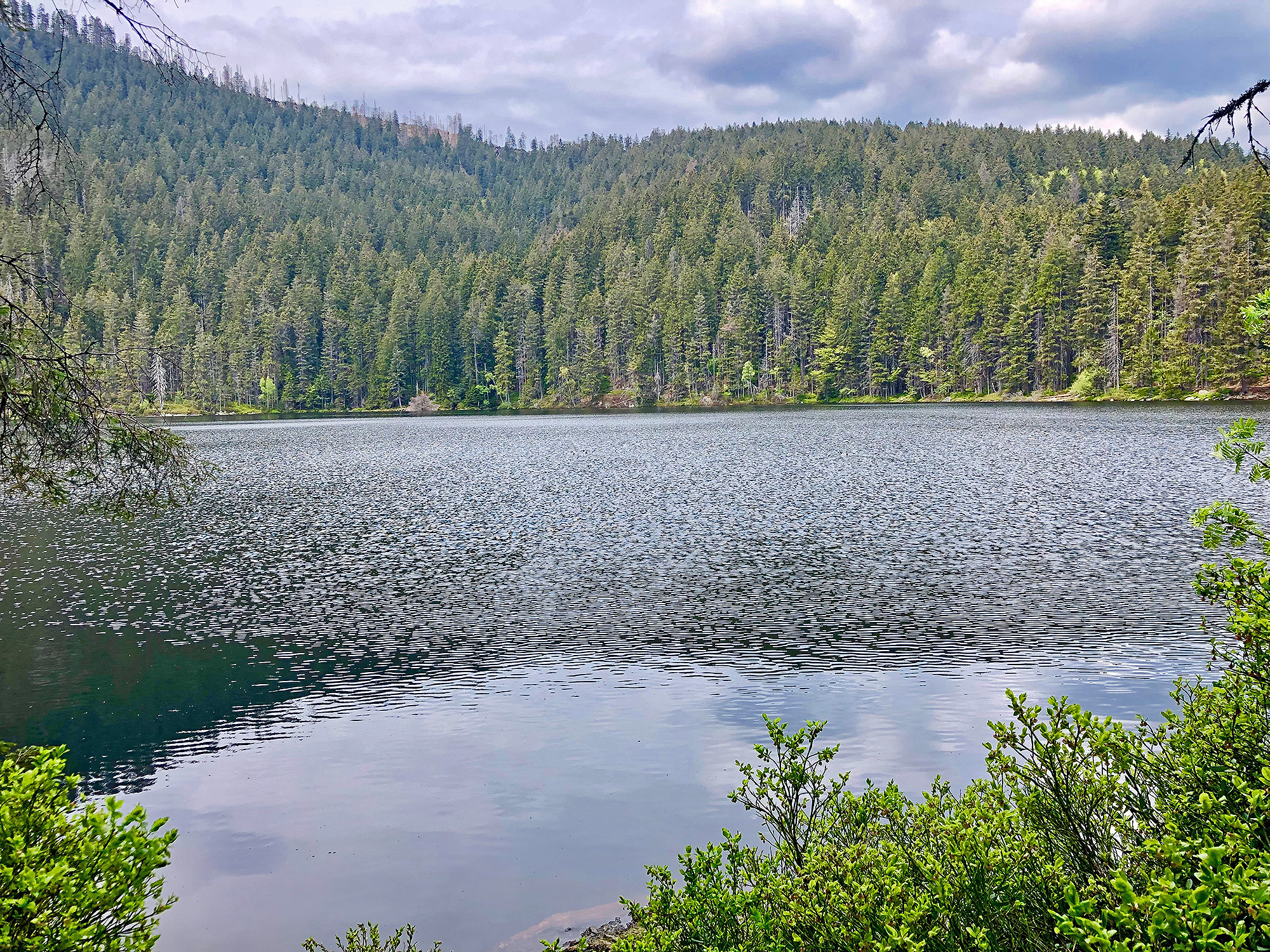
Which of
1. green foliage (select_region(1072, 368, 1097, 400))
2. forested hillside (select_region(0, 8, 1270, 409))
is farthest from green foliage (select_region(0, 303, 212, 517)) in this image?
green foliage (select_region(1072, 368, 1097, 400))

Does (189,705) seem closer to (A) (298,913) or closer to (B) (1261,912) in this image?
(A) (298,913)

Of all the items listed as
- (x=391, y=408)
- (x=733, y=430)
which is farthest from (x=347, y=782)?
(x=391, y=408)

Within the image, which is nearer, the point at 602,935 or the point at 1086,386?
the point at 602,935

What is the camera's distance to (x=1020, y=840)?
500 cm

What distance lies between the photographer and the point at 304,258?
18000 centimetres

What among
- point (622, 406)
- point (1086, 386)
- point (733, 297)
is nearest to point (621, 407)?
point (622, 406)

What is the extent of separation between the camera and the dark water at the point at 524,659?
906 centimetres

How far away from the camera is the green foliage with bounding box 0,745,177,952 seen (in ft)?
11.3

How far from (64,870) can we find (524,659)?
11.6 metres

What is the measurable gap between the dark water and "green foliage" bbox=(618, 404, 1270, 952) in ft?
11.2

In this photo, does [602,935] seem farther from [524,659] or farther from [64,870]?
[524,659]

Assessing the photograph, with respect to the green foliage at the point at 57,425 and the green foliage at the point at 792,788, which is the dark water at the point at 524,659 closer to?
the green foliage at the point at 792,788

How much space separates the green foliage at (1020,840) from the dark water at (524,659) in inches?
134

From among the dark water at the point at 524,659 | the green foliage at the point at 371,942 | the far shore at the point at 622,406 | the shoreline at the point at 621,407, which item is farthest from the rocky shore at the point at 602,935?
the far shore at the point at 622,406
